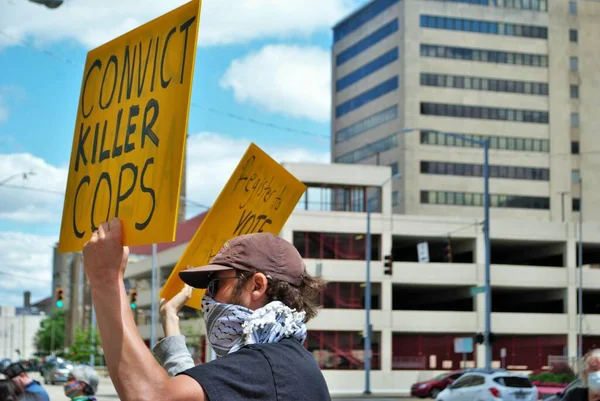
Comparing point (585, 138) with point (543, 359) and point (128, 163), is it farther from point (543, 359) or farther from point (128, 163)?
point (128, 163)

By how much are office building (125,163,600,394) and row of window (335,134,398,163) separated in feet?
72.7

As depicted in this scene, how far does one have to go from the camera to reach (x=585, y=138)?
313ft

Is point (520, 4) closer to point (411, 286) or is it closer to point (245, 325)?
point (411, 286)

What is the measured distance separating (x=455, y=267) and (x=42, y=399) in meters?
59.6

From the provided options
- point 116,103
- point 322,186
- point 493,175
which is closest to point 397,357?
point 322,186

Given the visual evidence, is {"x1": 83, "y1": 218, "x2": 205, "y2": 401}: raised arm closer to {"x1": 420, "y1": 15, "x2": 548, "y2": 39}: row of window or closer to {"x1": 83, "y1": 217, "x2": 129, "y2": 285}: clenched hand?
{"x1": 83, "y1": 217, "x2": 129, "y2": 285}: clenched hand

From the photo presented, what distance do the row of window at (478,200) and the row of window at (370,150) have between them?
17.1 ft

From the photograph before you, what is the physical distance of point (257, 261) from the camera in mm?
3018

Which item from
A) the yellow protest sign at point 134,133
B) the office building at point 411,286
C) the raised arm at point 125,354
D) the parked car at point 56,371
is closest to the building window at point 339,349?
the office building at point 411,286

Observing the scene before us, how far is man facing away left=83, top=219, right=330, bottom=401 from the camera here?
8.49 feet

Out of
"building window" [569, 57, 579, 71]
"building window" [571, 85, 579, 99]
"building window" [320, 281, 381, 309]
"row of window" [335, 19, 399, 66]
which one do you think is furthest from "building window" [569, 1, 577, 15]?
"building window" [320, 281, 381, 309]

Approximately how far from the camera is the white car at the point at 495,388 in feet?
107

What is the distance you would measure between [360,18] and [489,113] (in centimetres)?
1482

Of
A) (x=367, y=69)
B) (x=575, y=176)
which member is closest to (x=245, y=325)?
(x=367, y=69)
